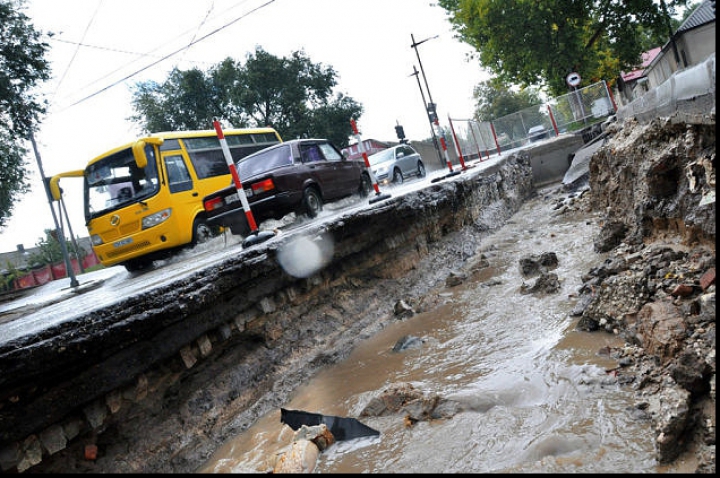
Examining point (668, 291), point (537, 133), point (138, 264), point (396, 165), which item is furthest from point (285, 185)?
point (537, 133)

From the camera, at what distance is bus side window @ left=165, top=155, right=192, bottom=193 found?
8.69m

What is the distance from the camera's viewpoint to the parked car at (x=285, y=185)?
25.7ft

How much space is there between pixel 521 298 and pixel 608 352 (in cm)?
167

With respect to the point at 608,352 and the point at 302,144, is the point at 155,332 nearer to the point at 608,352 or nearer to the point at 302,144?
the point at 608,352

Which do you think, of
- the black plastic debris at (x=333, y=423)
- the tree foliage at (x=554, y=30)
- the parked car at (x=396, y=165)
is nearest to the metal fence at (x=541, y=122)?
the parked car at (x=396, y=165)

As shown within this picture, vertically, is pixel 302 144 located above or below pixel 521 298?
above

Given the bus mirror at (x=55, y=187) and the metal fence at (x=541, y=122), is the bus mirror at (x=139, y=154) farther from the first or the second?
the metal fence at (x=541, y=122)

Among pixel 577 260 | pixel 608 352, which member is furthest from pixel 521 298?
pixel 608 352

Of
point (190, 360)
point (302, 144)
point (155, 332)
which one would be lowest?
point (190, 360)

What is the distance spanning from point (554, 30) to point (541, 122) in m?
4.76

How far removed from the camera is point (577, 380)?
9.14 ft

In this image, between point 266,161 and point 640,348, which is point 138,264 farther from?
point 640,348

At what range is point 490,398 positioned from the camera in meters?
2.87

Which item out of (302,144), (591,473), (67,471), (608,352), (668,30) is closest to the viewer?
(591,473)
